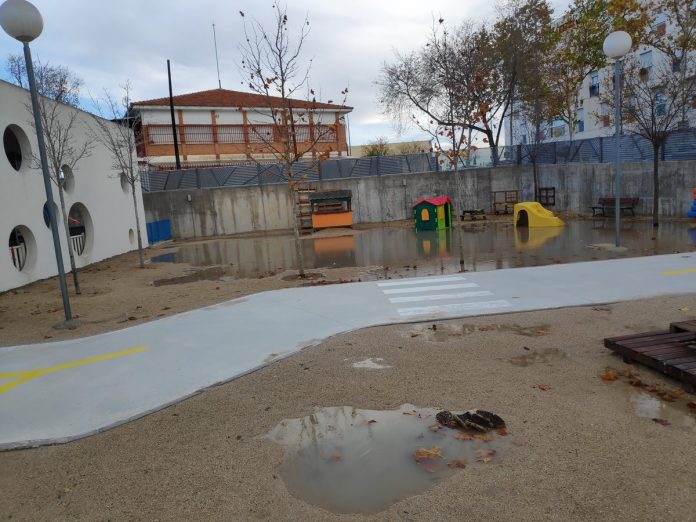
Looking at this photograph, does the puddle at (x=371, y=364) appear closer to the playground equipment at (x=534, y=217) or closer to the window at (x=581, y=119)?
the playground equipment at (x=534, y=217)

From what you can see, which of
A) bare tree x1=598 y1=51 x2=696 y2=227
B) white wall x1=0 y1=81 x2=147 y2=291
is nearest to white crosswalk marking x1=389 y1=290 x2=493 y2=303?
white wall x1=0 y1=81 x2=147 y2=291

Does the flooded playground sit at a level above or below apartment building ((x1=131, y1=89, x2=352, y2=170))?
below

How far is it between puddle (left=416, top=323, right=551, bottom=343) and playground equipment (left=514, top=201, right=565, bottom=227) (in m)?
14.8

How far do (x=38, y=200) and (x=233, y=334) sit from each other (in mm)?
10839

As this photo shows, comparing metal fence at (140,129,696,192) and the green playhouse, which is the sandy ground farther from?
metal fence at (140,129,696,192)

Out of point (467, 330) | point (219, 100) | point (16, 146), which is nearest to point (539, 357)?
point (467, 330)

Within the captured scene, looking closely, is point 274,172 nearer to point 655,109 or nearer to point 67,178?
point 67,178

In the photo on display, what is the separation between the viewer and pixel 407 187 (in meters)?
30.0

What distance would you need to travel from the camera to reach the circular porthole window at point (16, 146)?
14.7 meters

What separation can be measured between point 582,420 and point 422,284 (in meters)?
6.35

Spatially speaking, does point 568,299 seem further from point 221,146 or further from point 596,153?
point 221,146

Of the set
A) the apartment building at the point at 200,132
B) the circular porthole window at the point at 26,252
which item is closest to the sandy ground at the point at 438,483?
the circular porthole window at the point at 26,252

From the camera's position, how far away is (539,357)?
5.95 m

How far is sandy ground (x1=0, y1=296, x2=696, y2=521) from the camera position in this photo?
3.32 metres
